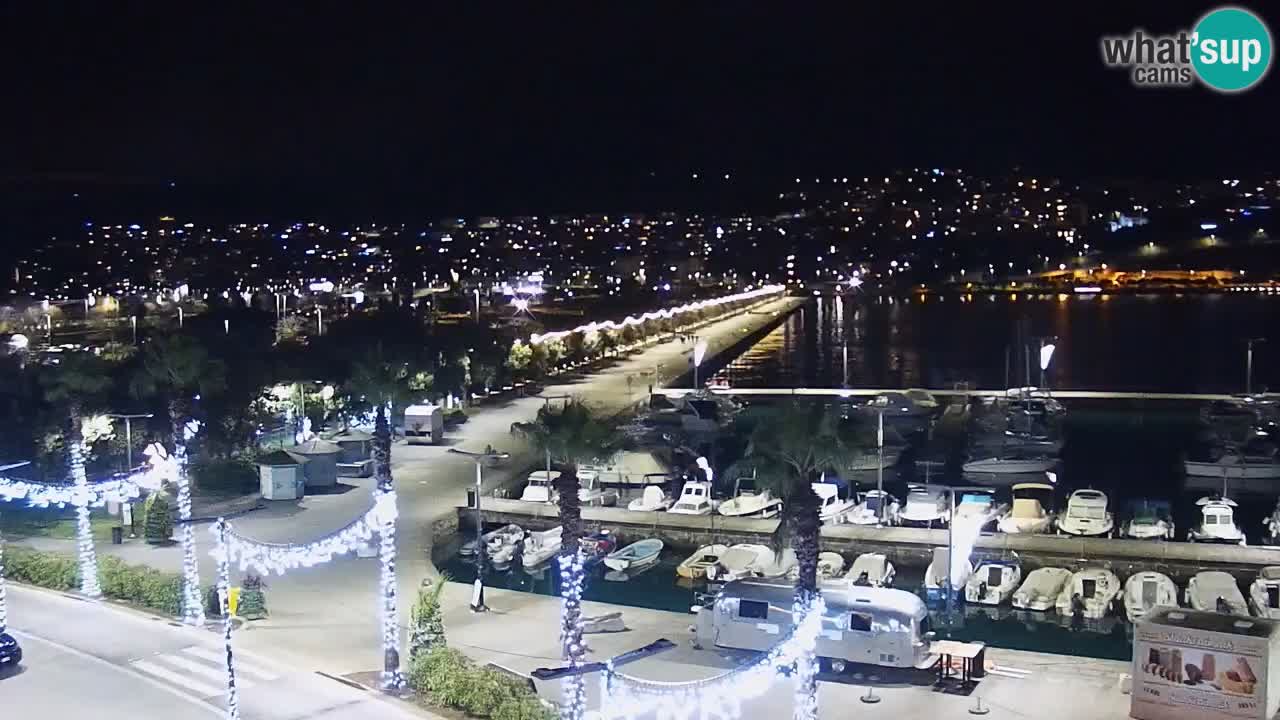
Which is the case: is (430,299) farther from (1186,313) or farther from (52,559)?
(52,559)

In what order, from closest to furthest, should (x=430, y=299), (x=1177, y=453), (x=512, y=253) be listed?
(x=1177, y=453)
(x=430, y=299)
(x=512, y=253)

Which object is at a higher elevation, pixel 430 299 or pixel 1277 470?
pixel 430 299

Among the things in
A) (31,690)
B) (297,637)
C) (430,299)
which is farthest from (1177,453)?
(430,299)

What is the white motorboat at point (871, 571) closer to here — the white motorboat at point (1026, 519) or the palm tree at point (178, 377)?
the white motorboat at point (1026, 519)

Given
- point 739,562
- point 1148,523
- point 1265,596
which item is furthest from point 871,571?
point 1148,523

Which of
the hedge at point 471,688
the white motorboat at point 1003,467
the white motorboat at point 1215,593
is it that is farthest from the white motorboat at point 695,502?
the hedge at point 471,688

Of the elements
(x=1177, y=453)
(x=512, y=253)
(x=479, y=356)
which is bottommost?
(x=1177, y=453)

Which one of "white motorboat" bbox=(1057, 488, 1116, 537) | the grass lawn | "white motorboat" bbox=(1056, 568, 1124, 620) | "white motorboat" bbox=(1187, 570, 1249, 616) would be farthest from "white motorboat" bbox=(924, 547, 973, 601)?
the grass lawn
